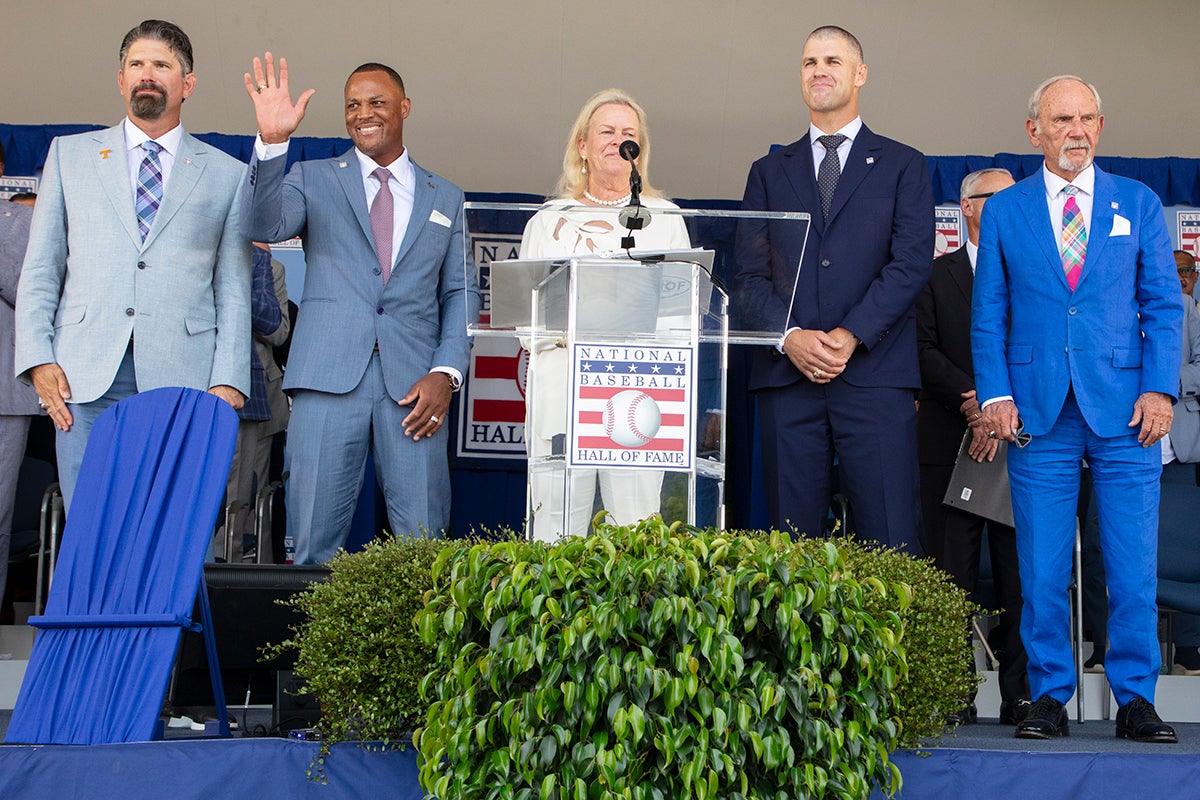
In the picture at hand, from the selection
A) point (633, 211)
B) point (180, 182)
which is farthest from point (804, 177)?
point (180, 182)

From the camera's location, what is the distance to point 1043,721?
10.9ft

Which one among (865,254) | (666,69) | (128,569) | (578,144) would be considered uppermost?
(666,69)

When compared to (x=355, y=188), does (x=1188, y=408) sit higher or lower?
lower

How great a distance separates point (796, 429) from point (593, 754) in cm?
171

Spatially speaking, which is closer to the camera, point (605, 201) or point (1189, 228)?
point (605, 201)

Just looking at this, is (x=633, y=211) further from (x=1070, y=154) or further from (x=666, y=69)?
(x=666, y=69)

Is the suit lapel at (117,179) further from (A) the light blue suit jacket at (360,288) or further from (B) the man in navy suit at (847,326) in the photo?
(B) the man in navy suit at (847,326)

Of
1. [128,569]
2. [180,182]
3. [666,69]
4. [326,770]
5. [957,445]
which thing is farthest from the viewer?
[666,69]

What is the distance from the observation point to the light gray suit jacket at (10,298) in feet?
14.9

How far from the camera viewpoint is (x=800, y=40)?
21.9 ft

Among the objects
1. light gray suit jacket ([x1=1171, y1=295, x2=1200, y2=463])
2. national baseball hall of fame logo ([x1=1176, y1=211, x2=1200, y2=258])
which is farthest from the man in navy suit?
national baseball hall of fame logo ([x1=1176, y1=211, x2=1200, y2=258])

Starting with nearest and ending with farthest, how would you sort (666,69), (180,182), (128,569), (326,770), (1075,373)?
A: 1. (326,770)
2. (128,569)
3. (1075,373)
4. (180,182)
5. (666,69)

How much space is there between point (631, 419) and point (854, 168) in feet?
4.64

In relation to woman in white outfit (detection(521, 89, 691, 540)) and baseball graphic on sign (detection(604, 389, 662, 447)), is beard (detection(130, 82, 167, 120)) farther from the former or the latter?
baseball graphic on sign (detection(604, 389, 662, 447))
